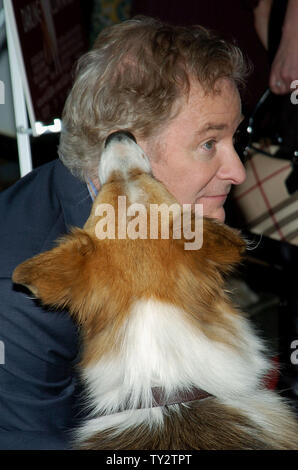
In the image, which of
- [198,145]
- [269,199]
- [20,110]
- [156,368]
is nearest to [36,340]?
[156,368]

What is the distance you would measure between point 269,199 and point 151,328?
1.52 m

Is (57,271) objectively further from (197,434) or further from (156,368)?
(197,434)

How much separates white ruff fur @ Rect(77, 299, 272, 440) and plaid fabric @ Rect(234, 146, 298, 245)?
46.7 inches

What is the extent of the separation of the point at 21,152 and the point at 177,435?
162cm

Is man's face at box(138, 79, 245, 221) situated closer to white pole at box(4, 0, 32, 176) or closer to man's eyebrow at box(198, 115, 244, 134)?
man's eyebrow at box(198, 115, 244, 134)

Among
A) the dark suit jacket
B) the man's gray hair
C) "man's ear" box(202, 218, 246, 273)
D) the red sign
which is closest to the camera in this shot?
"man's ear" box(202, 218, 246, 273)

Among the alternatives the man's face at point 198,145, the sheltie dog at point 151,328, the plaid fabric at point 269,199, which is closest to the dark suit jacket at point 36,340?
the sheltie dog at point 151,328

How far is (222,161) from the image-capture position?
2.06 meters

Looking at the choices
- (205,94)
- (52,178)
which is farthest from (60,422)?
(205,94)

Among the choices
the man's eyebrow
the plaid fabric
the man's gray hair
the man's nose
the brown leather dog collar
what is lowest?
the plaid fabric

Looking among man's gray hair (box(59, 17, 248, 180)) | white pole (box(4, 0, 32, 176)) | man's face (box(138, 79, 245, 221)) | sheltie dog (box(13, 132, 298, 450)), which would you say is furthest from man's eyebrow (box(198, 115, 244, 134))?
white pole (box(4, 0, 32, 176))

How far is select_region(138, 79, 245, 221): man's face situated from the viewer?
6.34ft

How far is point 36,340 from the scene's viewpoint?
1789 mm
